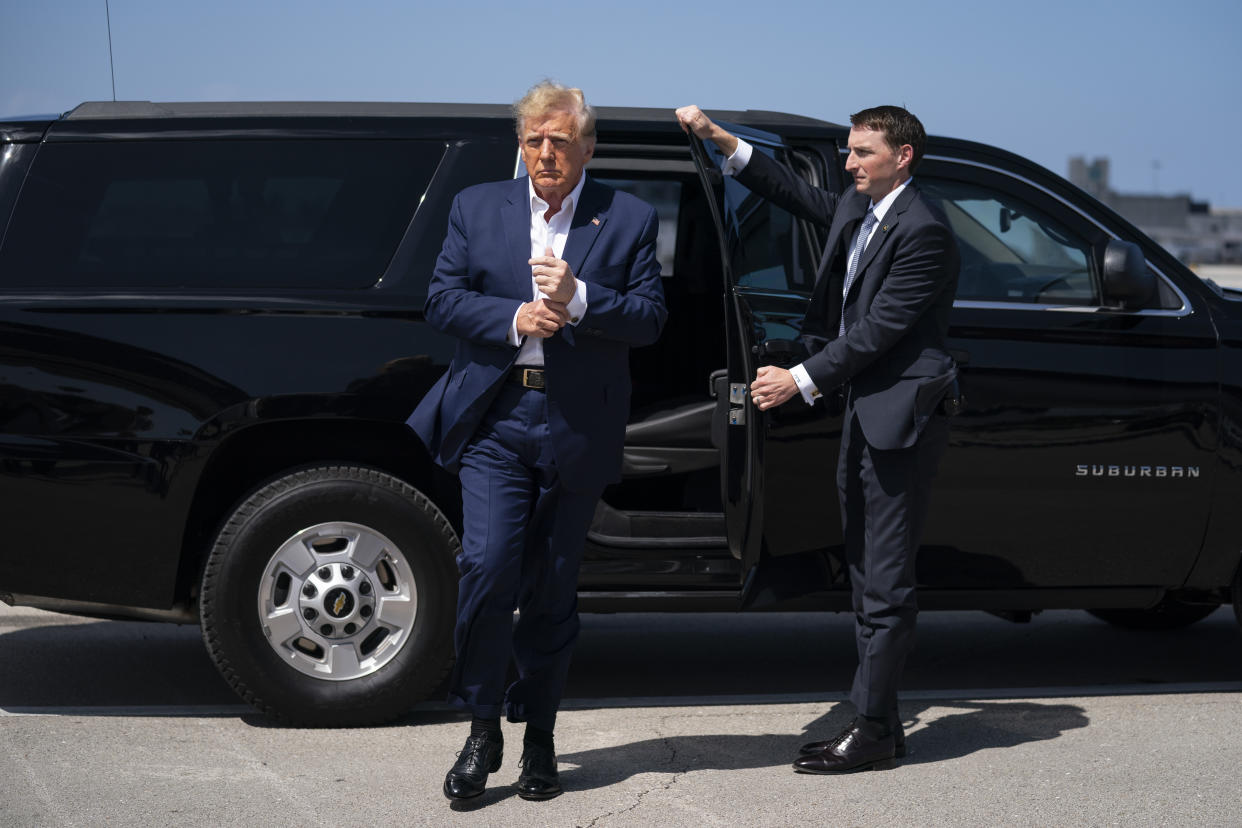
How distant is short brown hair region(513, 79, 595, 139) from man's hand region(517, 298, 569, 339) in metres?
0.46

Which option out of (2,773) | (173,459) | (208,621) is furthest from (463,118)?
(2,773)

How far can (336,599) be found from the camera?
476 centimetres

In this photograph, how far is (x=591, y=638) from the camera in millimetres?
6543

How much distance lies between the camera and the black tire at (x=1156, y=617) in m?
6.60

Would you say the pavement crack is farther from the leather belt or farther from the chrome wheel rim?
the leather belt

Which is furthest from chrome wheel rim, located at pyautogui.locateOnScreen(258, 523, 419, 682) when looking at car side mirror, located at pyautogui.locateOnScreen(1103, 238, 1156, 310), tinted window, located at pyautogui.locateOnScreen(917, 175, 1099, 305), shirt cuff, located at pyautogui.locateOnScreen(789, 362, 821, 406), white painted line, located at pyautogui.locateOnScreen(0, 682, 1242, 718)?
car side mirror, located at pyautogui.locateOnScreen(1103, 238, 1156, 310)

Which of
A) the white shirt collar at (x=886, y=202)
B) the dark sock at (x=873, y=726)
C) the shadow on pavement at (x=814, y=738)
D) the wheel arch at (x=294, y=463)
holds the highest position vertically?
the white shirt collar at (x=886, y=202)

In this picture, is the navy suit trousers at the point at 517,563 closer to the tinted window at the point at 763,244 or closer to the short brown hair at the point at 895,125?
the tinted window at the point at 763,244

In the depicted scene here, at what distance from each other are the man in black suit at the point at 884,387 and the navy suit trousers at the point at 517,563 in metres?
0.70

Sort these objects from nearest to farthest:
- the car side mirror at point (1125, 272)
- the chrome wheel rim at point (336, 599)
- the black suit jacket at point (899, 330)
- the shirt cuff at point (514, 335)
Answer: the shirt cuff at point (514, 335) < the black suit jacket at point (899, 330) < the chrome wheel rim at point (336, 599) < the car side mirror at point (1125, 272)

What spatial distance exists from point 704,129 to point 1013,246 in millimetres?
1306

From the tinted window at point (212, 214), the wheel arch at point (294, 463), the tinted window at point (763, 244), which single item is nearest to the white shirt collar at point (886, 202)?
the tinted window at point (763, 244)

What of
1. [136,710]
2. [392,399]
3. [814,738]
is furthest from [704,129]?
[136,710]

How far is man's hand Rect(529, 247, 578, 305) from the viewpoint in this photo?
3834 mm
